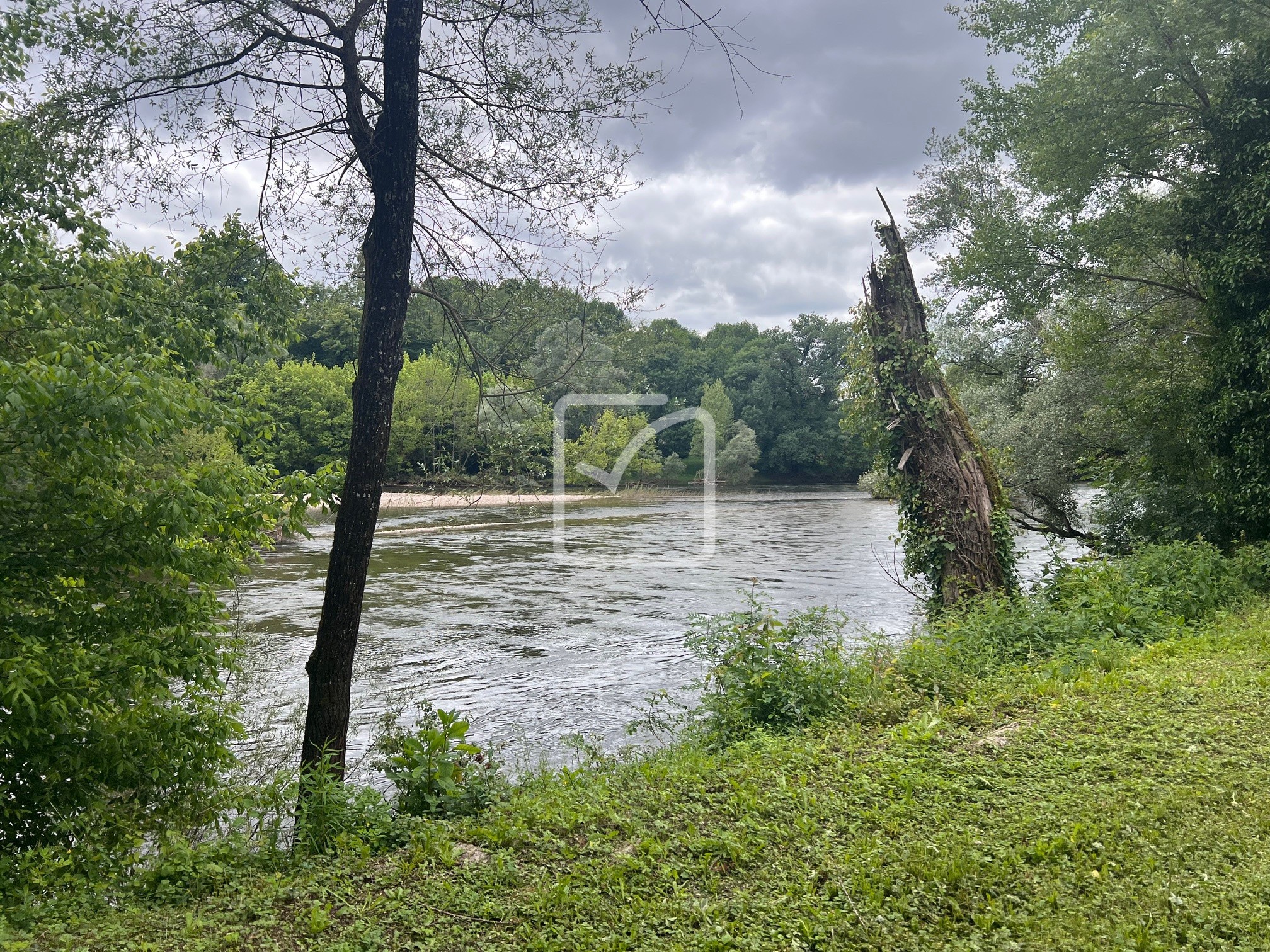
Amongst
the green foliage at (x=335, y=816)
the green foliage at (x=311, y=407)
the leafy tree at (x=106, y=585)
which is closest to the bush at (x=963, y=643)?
the green foliage at (x=335, y=816)

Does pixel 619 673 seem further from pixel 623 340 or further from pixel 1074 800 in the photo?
pixel 1074 800

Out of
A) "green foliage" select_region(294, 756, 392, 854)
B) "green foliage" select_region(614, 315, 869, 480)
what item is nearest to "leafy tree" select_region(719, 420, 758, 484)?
"green foliage" select_region(614, 315, 869, 480)

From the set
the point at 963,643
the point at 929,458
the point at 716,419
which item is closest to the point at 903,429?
the point at 929,458

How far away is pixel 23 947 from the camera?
331 centimetres

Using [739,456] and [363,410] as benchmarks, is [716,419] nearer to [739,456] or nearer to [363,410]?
[739,456]

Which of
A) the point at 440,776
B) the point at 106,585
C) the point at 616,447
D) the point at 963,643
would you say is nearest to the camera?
the point at 106,585

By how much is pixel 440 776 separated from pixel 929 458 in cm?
794

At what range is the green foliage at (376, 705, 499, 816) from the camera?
5.47m

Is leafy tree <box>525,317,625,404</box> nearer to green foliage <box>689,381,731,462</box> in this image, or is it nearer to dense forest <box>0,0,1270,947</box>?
dense forest <box>0,0,1270,947</box>

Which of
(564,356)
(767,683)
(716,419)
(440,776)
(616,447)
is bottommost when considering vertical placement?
(440,776)

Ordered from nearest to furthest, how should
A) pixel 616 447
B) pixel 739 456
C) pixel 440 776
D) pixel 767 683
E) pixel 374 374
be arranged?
1. pixel 440 776
2. pixel 374 374
3. pixel 767 683
4. pixel 616 447
5. pixel 739 456

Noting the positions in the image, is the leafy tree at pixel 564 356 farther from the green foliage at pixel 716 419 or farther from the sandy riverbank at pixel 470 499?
the green foliage at pixel 716 419

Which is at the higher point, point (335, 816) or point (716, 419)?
point (716, 419)
